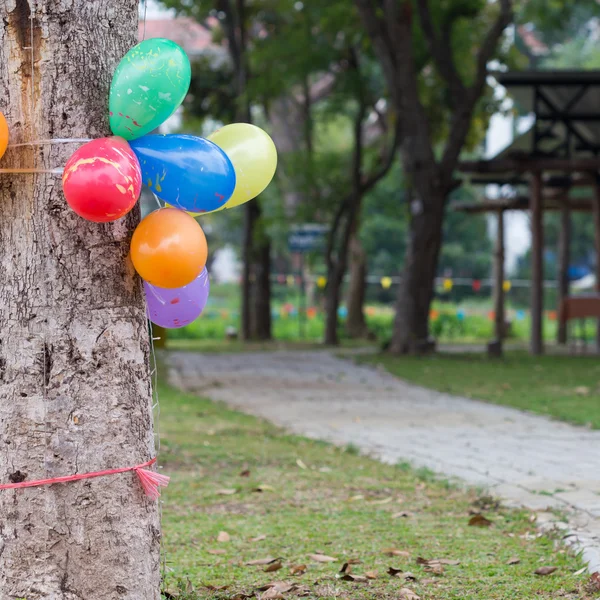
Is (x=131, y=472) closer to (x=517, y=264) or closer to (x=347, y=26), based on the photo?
(x=347, y=26)

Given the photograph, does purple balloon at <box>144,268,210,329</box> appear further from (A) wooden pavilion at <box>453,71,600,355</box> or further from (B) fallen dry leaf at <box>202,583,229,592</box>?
(A) wooden pavilion at <box>453,71,600,355</box>

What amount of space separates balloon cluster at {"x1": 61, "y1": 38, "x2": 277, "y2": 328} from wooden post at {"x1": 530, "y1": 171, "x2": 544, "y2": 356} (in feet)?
44.9

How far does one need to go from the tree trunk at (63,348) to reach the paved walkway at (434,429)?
1.91 m

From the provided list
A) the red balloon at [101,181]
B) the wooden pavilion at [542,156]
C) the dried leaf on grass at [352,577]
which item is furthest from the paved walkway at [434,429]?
the wooden pavilion at [542,156]

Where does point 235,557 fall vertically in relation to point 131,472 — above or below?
below

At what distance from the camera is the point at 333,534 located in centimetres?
474

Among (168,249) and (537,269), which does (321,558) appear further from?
(537,269)

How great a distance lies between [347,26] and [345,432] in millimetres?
11158

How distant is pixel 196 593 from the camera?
12.1 feet

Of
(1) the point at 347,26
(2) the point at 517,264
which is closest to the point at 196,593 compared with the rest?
(1) the point at 347,26

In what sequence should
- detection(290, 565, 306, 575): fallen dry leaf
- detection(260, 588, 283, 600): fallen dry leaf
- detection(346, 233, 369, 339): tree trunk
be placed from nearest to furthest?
detection(260, 588, 283, 600): fallen dry leaf
detection(290, 565, 306, 575): fallen dry leaf
detection(346, 233, 369, 339): tree trunk

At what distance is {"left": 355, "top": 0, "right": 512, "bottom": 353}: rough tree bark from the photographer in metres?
15.5

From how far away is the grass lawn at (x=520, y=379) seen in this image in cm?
948

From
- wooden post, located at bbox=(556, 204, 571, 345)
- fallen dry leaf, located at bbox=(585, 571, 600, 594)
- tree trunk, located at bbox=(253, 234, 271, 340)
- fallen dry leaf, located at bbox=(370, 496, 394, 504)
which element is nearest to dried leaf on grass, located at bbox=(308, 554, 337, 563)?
fallen dry leaf, located at bbox=(585, 571, 600, 594)
